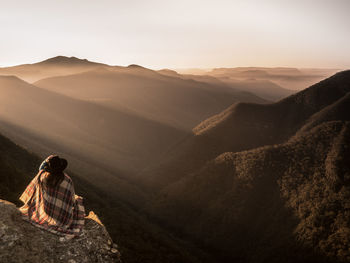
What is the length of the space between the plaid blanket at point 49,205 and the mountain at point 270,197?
27575 mm

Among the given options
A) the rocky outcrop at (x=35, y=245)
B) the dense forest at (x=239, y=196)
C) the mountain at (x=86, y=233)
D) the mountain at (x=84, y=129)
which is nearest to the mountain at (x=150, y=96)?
the mountain at (x=84, y=129)

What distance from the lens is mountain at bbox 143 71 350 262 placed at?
28531 millimetres

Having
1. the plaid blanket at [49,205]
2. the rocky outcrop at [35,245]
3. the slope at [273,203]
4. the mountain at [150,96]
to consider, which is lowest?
the slope at [273,203]

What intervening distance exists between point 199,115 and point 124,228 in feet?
388

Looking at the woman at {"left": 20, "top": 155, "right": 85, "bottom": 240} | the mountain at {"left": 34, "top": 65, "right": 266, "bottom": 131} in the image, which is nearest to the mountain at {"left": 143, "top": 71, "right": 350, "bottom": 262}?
the woman at {"left": 20, "top": 155, "right": 85, "bottom": 240}

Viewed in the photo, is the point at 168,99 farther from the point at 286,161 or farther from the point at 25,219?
the point at 25,219

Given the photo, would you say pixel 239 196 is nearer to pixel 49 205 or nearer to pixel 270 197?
pixel 270 197

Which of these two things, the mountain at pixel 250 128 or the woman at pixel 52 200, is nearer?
the woman at pixel 52 200

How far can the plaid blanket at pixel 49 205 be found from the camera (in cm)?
895

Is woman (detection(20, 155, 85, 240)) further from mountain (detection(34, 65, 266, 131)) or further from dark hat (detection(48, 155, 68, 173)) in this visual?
mountain (detection(34, 65, 266, 131))

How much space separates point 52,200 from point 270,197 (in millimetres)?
35733

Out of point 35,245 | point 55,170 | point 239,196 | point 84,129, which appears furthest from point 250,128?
point 84,129

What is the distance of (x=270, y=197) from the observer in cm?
3759

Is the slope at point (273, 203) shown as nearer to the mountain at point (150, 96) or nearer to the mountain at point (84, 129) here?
the mountain at point (84, 129)
